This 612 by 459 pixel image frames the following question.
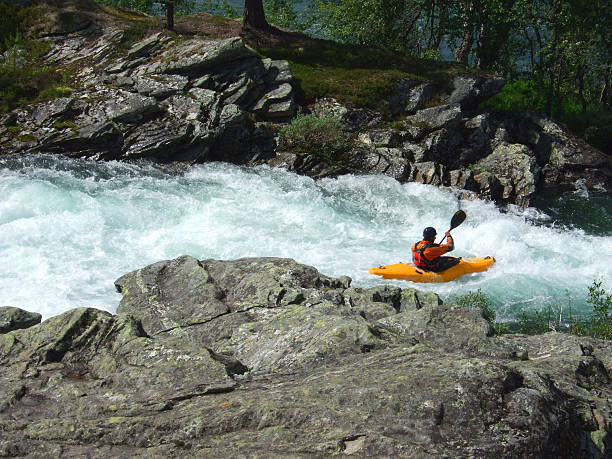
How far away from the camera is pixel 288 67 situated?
1930 centimetres

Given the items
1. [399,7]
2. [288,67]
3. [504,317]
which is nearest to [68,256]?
[504,317]

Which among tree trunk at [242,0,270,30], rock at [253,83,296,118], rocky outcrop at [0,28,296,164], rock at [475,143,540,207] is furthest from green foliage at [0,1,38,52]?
rock at [475,143,540,207]

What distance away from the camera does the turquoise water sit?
424 inches

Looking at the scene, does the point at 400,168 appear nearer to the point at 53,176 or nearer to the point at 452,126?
the point at 452,126

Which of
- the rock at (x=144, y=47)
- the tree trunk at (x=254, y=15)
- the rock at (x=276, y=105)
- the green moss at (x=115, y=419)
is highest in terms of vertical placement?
the tree trunk at (x=254, y=15)

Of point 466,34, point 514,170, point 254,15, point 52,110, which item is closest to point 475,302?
point 514,170

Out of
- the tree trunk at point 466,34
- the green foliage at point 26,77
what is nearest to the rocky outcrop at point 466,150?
the tree trunk at point 466,34

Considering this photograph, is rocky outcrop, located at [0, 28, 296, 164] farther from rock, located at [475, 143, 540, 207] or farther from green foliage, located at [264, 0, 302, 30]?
green foliage, located at [264, 0, 302, 30]

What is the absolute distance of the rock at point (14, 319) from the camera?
644cm

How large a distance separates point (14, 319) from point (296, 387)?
3941 mm

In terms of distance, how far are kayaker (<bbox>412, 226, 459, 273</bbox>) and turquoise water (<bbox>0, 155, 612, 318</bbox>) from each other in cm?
42

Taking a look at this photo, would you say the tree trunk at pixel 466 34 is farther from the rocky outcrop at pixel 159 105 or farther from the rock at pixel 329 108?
the rocky outcrop at pixel 159 105

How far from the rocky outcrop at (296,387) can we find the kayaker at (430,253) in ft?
16.0

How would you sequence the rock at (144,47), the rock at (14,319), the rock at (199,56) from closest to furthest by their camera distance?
the rock at (14,319)
the rock at (199,56)
the rock at (144,47)
